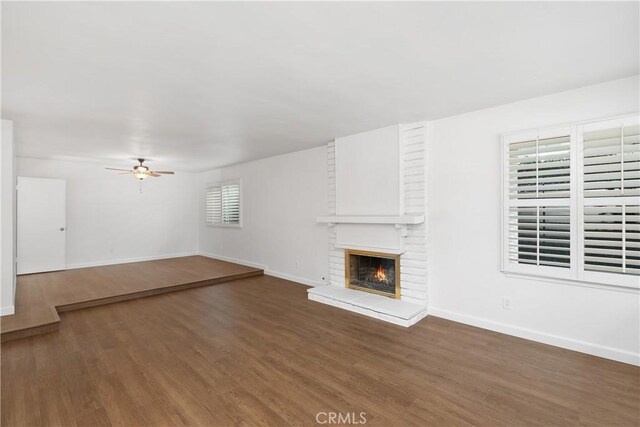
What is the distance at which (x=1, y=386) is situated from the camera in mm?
2441

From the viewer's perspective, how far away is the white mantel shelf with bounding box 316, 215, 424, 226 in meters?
3.87

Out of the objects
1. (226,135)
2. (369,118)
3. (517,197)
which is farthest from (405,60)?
(226,135)

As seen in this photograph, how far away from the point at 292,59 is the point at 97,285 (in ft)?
17.5

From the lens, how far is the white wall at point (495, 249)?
9.16 ft

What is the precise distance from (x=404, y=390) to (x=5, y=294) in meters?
4.76

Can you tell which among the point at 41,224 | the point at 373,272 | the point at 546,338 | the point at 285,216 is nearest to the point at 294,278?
the point at 285,216

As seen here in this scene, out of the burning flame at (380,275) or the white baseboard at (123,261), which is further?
the white baseboard at (123,261)

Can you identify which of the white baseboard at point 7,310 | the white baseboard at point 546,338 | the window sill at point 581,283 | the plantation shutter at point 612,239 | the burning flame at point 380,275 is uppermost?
the plantation shutter at point 612,239

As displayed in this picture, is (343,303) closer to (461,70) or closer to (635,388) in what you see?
(635,388)

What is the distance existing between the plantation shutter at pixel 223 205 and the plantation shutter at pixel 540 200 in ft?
18.9

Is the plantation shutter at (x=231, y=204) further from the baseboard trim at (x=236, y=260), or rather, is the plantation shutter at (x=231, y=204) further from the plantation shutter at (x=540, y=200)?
the plantation shutter at (x=540, y=200)

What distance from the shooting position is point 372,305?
13.3ft

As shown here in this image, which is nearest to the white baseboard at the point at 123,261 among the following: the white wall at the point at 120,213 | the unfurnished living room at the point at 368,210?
the white wall at the point at 120,213

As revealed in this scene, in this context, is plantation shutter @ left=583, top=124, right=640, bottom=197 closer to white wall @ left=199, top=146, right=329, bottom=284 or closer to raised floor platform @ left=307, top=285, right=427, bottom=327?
raised floor platform @ left=307, top=285, right=427, bottom=327
